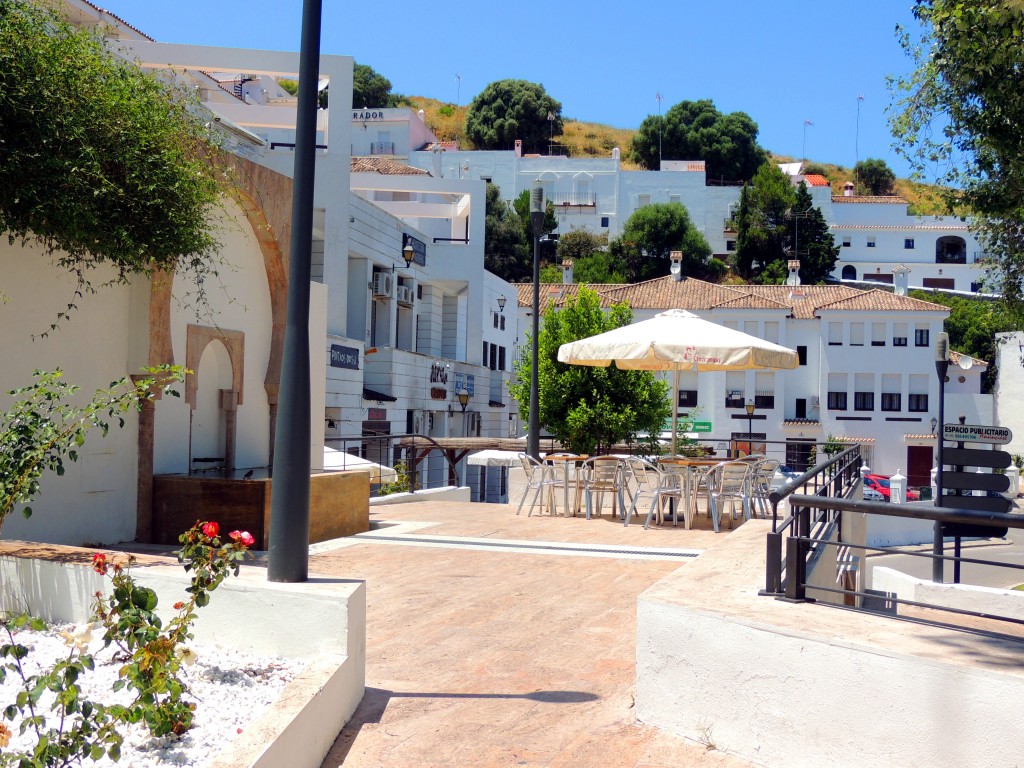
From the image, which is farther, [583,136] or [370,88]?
[583,136]

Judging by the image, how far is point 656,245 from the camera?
8206cm

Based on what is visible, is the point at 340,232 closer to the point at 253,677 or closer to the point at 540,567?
the point at 540,567

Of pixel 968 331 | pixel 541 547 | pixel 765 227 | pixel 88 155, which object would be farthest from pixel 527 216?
pixel 88 155

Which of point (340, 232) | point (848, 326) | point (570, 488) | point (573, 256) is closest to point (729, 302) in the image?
point (848, 326)

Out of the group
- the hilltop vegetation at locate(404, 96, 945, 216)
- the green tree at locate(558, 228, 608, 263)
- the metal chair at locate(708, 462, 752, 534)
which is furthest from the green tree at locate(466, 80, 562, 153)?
the metal chair at locate(708, 462, 752, 534)

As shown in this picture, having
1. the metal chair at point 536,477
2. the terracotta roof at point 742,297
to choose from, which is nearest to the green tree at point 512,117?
the terracotta roof at point 742,297

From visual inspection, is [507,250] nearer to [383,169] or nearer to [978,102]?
[383,169]

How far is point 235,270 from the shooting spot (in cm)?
1126

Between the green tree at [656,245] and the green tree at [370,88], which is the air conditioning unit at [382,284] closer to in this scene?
the green tree at [656,245]

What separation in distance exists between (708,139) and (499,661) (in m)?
98.4

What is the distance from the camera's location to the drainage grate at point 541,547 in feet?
33.5

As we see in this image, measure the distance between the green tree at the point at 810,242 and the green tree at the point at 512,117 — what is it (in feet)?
104

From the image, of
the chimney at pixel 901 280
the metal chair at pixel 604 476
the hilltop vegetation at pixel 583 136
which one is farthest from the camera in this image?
the hilltop vegetation at pixel 583 136

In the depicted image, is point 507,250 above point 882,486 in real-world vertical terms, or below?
above
